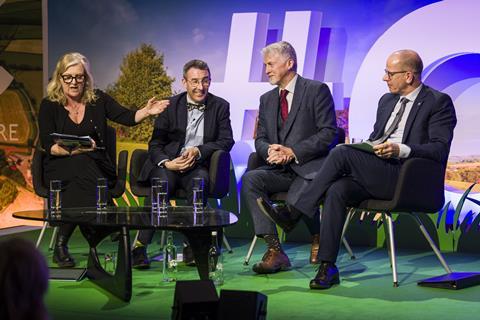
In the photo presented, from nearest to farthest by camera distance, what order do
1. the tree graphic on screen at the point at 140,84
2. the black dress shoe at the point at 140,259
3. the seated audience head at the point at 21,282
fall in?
the seated audience head at the point at 21,282 < the black dress shoe at the point at 140,259 < the tree graphic on screen at the point at 140,84

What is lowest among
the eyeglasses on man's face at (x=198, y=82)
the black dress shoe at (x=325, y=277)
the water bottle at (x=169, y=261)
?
the water bottle at (x=169, y=261)

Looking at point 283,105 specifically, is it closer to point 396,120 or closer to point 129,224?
point 396,120

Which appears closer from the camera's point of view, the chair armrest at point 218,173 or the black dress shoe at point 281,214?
the black dress shoe at point 281,214

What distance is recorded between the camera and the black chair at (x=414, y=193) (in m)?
4.00

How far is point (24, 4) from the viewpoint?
707cm

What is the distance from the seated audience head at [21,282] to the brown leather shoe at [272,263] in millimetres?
3327

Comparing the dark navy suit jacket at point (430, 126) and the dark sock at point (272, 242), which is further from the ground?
the dark navy suit jacket at point (430, 126)

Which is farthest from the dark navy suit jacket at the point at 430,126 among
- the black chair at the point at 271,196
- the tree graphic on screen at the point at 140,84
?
the tree graphic on screen at the point at 140,84

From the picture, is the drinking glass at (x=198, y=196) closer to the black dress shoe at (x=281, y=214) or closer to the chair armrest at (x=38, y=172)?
the black dress shoe at (x=281, y=214)

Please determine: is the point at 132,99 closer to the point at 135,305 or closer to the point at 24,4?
the point at 24,4

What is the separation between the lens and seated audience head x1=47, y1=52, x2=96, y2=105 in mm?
4859

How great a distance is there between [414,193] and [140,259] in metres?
1.76

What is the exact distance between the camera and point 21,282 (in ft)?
3.75

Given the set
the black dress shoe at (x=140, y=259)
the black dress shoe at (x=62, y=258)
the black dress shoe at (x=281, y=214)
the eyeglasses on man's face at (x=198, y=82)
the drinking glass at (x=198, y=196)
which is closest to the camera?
the drinking glass at (x=198, y=196)
